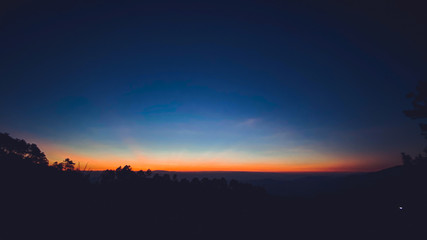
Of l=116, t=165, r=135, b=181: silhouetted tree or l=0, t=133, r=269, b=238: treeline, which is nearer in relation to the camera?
l=0, t=133, r=269, b=238: treeline

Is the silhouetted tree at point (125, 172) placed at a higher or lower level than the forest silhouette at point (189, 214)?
higher

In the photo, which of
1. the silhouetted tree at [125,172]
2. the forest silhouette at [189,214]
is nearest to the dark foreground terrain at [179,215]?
the forest silhouette at [189,214]

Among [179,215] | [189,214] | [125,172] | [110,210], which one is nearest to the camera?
[110,210]

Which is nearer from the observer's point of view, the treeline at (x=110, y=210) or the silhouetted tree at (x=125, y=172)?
the treeline at (x=110, y=210)

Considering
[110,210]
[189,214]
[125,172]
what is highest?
[125,172]

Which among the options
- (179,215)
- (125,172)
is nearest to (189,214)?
(179,215)

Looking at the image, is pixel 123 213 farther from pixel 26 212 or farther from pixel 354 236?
pixel 354 236

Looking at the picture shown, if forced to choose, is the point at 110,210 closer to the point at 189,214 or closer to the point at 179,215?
the point at 179,215

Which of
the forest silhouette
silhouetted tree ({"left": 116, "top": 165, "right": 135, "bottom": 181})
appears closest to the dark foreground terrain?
the forest silhouette

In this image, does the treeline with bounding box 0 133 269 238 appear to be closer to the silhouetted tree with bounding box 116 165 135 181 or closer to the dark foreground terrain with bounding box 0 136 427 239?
the dark foreground terrain with bounding box 0 136 427 239

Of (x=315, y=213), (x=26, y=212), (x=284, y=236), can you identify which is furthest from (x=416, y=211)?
(x=26, y=212)

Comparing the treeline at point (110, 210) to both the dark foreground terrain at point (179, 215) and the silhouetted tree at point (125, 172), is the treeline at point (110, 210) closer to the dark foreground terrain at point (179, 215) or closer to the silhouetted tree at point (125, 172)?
the dark foreground terrain at point (179, 215)

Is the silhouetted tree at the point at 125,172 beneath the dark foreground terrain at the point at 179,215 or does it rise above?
above

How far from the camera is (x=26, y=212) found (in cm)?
1616
